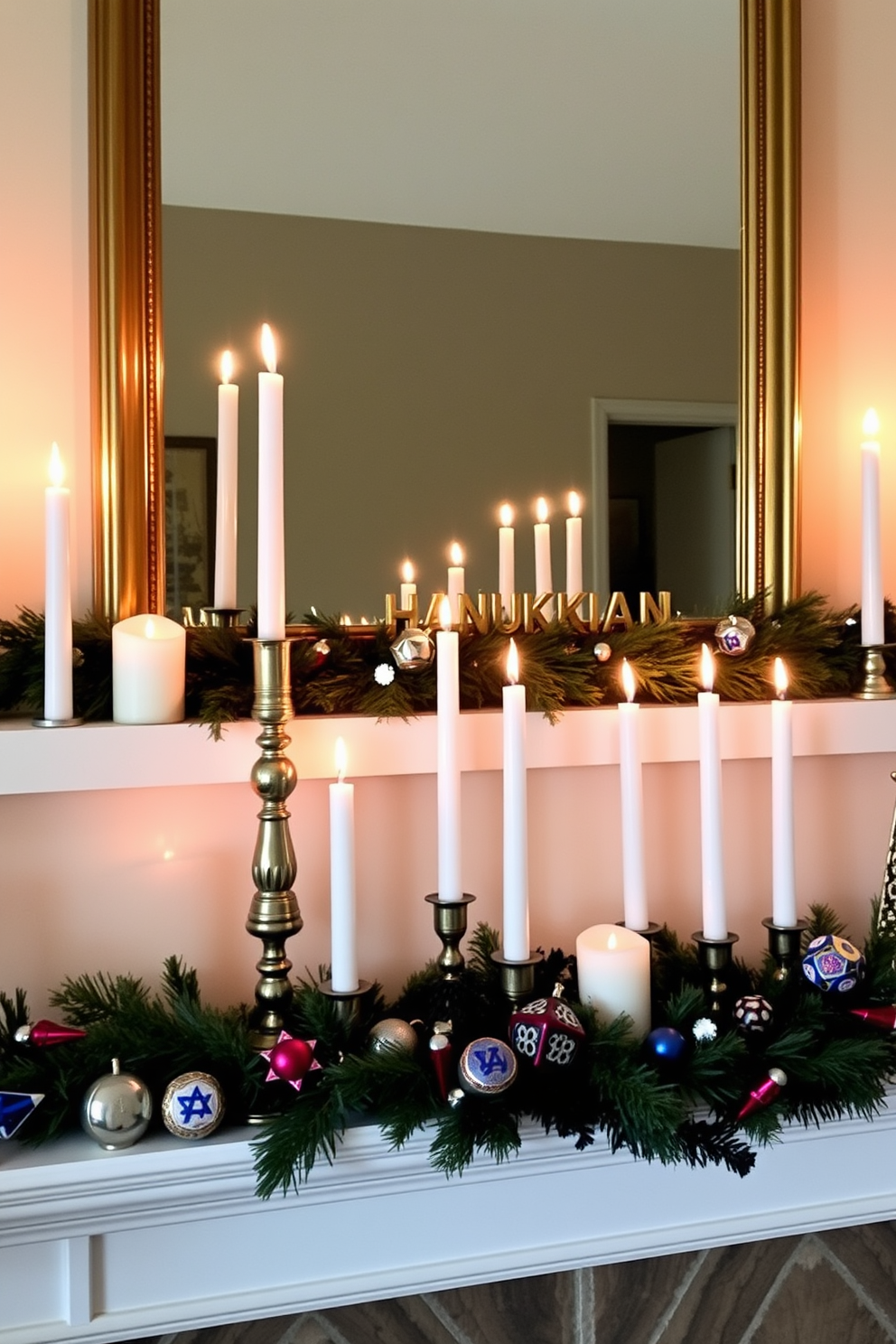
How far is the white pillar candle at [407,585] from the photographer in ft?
3.62

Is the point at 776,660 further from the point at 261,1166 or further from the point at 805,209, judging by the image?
the point at 261,1166

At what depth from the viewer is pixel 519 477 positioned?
3.72 feet

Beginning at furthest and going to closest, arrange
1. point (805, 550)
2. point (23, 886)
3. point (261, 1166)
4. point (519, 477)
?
point (805, 550) < point (519, 477) < point (23, 886) < point (261, 1166)

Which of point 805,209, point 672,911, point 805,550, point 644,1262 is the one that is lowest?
point 644,1262

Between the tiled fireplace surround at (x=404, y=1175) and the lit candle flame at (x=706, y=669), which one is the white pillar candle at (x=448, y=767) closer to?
the tiled fireplace surround at (x=404, y=1175)

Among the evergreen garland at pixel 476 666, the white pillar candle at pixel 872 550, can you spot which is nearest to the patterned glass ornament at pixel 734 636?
the evergreen garland at pixel 476 666

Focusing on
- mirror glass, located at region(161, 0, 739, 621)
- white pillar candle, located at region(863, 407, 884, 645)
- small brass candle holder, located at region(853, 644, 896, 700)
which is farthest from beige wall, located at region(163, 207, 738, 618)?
small brass candle holder, located at region(853, 644, 896, 700)

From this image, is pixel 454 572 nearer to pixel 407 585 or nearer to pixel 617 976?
pixel 407 585

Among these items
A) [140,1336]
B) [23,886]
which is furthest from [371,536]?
[140,1336]

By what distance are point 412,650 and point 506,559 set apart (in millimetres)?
153

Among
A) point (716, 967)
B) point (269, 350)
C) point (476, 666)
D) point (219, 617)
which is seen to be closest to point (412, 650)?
point (476, 666)

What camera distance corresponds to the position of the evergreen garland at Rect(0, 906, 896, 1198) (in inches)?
35.6

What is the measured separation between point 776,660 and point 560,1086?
0.44 meters

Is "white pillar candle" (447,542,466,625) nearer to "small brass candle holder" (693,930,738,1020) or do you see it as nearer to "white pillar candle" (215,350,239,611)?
"white pillar candle" (215,350,239,611)
